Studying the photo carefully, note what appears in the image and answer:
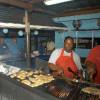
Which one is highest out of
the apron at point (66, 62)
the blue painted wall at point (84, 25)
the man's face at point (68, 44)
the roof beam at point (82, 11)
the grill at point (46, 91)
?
the roof beam at point (82, 11)

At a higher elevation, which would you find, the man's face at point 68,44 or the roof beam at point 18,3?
the roof beam at point 18,3

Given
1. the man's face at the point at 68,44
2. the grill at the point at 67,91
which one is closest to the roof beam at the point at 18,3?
the man's face at the point at 68,44

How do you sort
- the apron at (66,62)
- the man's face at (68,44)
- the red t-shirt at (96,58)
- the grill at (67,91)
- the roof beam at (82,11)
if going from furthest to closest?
1. the roof beam at (82,11)
2. the apron at (66,62)
3. the man's face at (68,44)
4. the red t-shirt at (96,58)
5. the grill at (67,91)

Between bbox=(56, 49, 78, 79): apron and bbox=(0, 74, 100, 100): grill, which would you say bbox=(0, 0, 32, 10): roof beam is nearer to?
bbox=(56, 49, 78, 79): apron

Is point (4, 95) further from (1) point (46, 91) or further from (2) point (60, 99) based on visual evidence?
(2) point (60, 99)

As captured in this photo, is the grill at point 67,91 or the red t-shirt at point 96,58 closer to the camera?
the grill at point 67,91

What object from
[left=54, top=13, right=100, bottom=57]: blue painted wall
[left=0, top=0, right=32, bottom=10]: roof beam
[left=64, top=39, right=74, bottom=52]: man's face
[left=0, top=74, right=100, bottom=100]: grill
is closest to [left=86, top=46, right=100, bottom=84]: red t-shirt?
[left=64, top=39, right=74, bottom=52]: man's face

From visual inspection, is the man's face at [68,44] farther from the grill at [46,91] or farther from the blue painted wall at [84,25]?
the blue painted wall at [84,25]

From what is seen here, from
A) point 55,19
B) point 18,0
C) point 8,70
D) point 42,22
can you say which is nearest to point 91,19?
point 55,19

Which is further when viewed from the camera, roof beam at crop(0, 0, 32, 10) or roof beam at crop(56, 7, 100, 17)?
roof beam at crop(56, 7, 100, 17)

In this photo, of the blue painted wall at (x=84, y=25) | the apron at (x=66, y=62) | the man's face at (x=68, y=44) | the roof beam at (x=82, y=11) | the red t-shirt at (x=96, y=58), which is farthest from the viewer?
the blue painted wall at (x=84, y=25)

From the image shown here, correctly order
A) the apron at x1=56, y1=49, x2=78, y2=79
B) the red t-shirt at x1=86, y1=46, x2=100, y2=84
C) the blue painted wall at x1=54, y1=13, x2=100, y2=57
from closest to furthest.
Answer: the red t-shirt at x1=86, y1=46, x2=100, y2=84, the apron at x1=56, y1=49, x2=78, y2=79, the blue painted wall at x1=54, y1=13, x2=100, y2=57

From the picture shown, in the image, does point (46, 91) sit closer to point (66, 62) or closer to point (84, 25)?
point (66, 62)

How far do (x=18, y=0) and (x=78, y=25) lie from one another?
379 cm
